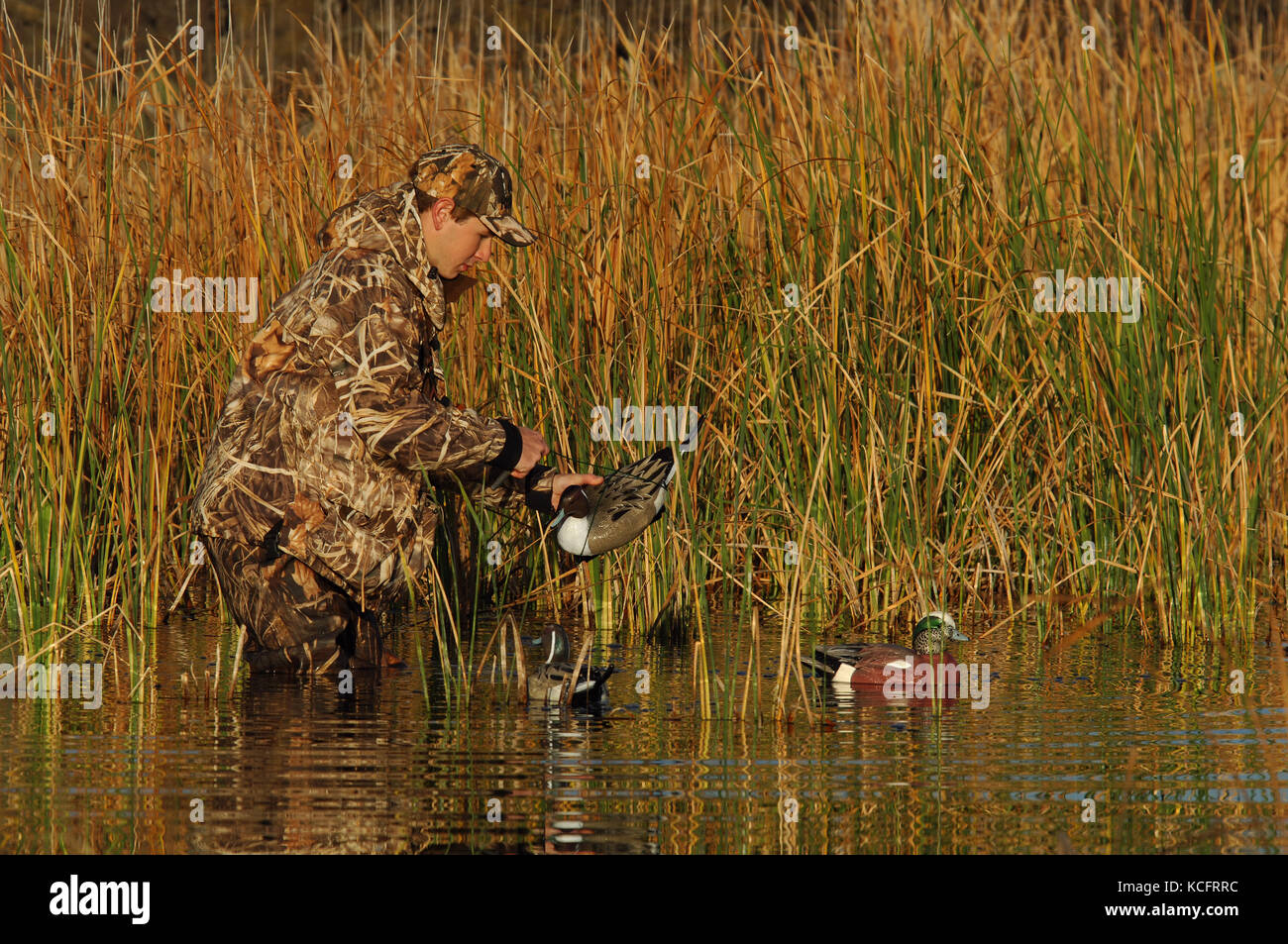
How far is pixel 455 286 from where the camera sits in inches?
260

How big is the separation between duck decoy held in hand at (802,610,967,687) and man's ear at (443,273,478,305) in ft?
5.51

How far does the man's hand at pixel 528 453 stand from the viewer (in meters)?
6.27

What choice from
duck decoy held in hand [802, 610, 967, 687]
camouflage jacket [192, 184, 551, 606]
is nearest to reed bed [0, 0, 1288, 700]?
duck decoy held in hand [802, 610, 967, 687]

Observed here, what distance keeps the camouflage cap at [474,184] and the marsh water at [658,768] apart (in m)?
1.47

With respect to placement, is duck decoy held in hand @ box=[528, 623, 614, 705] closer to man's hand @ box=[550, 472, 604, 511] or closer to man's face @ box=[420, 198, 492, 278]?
man's hand @ box=[550, 472, 604, 511]

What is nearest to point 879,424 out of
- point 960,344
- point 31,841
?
point 960,344

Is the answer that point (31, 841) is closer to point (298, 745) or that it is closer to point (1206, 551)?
point (298, 745)

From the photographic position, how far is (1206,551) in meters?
6.88

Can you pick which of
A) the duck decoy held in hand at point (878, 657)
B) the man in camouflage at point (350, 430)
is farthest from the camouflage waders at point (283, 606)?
the duck decoy held in hand at point (878, 657)

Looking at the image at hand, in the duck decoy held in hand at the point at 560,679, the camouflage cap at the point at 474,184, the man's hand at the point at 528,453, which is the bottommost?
the duck decoy held in hand at the point at 560,679

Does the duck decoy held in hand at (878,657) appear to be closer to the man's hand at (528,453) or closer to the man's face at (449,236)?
the man's hand at (528,453)

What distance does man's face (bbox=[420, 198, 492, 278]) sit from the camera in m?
6.35

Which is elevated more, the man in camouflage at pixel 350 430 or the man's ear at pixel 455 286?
the man's ear at pixel 455 286

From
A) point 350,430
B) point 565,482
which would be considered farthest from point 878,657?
point 350,430
